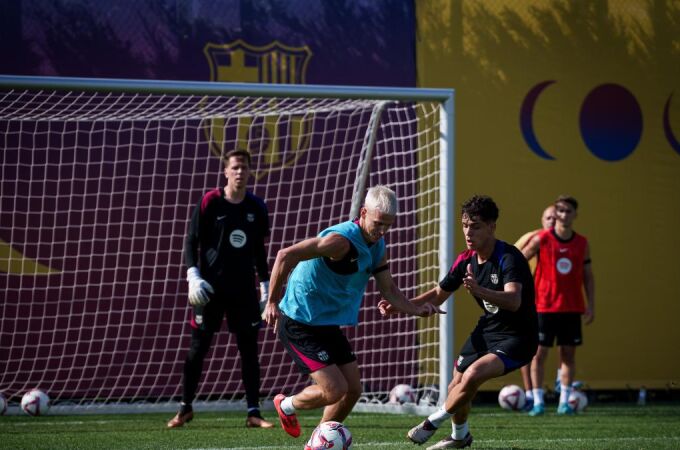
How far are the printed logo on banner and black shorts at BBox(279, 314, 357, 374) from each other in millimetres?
4359

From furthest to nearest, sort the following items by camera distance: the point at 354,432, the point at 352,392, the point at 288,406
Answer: the point at 354,432, the point at 288,406, the point at 352,392

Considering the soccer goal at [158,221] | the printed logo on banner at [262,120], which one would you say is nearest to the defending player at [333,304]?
the soccer goal at [158,221]

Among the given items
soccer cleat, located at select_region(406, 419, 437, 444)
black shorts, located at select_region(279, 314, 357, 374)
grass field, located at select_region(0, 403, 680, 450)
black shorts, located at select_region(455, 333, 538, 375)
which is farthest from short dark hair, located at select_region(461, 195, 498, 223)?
grass field, located at select_region(0, 403, 680, 450)

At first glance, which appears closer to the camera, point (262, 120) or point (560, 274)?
point (560, 274)

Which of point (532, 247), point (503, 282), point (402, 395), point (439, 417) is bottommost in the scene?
point (402, 395)

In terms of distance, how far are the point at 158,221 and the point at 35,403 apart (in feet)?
7.06

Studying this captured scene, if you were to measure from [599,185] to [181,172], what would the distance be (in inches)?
172

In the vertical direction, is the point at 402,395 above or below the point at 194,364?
below

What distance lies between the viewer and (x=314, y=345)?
5.76 metres

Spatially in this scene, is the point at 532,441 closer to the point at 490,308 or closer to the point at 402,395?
the point at 490,308

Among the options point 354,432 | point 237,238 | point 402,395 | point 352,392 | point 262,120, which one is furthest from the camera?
point 262,120

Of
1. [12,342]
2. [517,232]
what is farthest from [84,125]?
[517,232]

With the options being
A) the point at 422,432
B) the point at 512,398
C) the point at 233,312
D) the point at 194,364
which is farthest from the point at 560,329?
the point at 194,364

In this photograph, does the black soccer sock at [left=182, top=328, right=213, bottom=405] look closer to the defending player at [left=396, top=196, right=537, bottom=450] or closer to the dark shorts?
the dark shorts
